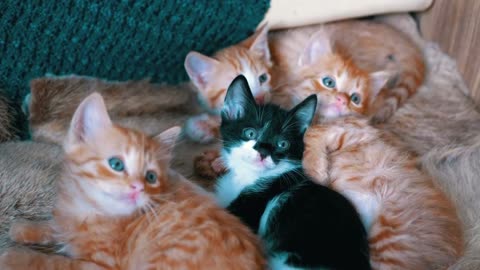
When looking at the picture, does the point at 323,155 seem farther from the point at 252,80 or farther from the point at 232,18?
the point at 232,18

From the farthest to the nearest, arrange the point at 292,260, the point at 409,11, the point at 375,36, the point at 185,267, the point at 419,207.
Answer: the point at 409,11 → the point at 375,36 → the point at 419,207 → the point at 292,260 → the point at 185,267

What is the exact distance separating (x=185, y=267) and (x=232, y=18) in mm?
1037

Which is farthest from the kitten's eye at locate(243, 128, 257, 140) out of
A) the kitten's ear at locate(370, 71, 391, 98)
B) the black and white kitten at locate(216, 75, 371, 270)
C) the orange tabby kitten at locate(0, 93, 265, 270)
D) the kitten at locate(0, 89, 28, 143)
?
the kitten at locate(0, 89, 28, 143)

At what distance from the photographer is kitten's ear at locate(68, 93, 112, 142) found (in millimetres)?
1227

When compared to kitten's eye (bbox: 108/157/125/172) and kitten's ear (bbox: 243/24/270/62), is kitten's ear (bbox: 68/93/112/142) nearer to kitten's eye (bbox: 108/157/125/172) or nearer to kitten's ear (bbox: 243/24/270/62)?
kitten's eye (bbox: 108/157/125/172)

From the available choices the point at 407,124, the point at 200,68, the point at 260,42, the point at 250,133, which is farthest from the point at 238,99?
the point at 407,124

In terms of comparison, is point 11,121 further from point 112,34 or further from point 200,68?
point 200,68

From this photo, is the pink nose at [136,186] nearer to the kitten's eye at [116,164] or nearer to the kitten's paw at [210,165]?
the kitten's eye at [116,164]

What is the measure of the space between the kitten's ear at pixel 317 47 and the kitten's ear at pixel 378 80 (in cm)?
18

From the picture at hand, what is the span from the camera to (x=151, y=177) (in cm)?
Result: 127

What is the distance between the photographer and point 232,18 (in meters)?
1.87

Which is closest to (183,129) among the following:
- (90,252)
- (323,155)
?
(323,155)

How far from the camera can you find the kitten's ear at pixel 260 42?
188cm

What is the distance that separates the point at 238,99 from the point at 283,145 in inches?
7.5
